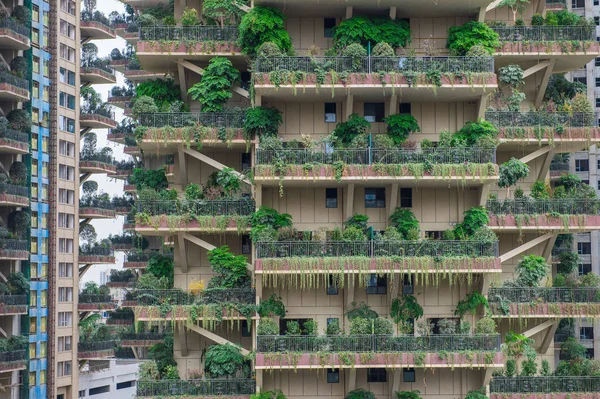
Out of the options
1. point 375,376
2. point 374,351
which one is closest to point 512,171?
point 374,351

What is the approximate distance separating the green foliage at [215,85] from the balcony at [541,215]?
14.6 m

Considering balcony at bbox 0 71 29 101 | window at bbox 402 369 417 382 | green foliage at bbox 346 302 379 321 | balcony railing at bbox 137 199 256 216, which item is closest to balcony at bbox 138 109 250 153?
balcony railing at bbox 137 199 256 216

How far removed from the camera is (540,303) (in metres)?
60.2

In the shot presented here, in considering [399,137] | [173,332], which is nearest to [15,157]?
[173,332]

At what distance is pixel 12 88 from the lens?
87.3 m

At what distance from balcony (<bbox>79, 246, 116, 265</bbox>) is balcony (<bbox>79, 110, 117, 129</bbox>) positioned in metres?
11.0

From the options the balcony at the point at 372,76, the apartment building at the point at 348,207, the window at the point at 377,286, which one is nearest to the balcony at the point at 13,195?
the apartment building at the point at 348,207

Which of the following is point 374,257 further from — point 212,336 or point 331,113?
point 212,336

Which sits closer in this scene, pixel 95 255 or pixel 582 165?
pixel 95 255

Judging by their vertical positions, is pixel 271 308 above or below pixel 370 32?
below

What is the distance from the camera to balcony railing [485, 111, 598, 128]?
2419 inches

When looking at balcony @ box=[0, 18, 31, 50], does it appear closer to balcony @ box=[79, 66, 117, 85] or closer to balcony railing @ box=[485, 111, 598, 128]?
balcony @ box=[79, 66, 117, 85]

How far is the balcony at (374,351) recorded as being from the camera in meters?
55.5

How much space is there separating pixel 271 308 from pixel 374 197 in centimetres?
783
